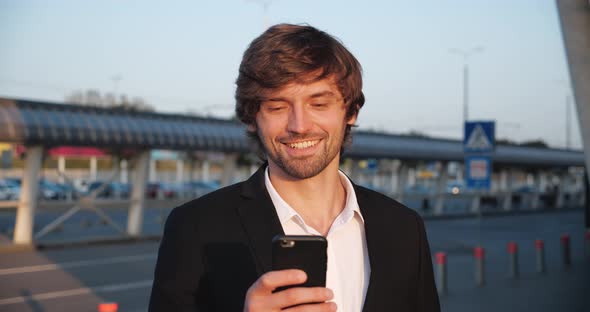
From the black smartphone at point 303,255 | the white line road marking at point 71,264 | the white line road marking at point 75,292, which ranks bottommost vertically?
the white line road marking at point 71,264

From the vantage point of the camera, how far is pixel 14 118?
65.9ft

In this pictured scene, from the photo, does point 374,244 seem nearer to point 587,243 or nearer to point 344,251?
point 344,251

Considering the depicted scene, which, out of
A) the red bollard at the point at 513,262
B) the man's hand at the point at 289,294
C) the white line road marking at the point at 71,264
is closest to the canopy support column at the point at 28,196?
the white line road marking at the point at 71,264

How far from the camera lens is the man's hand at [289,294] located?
193cm

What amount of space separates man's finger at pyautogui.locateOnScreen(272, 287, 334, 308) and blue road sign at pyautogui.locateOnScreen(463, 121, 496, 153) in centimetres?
1442

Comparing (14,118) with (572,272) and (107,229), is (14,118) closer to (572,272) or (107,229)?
(107,229)

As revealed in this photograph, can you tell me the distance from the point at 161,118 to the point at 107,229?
5.93 metres

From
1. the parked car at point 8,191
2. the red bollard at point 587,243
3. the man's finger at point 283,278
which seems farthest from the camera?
the parked car at point 8,191

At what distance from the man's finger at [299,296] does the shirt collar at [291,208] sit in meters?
0.65

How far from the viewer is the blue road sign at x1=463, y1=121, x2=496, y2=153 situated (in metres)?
16.0

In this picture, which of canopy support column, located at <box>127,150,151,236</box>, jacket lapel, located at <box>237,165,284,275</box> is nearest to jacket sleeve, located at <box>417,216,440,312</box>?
jacket lapel, located at <box>237,165,284,275</box>

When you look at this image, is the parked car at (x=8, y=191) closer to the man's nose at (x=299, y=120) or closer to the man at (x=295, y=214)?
the man at (x=295, y=214)

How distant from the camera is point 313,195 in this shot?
2.68 metres

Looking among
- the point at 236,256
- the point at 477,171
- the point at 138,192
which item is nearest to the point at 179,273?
the point at 236,256
